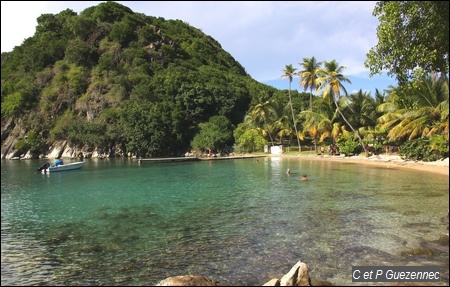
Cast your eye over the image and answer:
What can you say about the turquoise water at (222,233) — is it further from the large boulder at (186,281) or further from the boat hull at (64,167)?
the boat hull at (64,167)

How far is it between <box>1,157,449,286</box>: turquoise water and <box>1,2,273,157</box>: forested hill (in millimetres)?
45964

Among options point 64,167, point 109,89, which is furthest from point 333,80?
point 109,89

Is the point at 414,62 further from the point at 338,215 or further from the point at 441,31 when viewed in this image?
the point at 338,215

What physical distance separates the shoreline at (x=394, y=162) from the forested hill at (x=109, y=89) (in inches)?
1152

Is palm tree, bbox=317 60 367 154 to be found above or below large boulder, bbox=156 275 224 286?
above

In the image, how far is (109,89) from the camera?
7888cm

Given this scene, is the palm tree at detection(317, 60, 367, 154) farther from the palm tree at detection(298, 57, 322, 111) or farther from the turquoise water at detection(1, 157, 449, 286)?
the turquoise water at detection(1, 157, 449, 286)

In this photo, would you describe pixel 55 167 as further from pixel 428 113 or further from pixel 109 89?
pixel 109 89

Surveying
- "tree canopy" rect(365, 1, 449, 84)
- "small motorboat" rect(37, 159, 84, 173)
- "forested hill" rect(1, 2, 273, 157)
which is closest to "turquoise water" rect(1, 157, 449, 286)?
"tree canopy" rect(365, 1, 449, 84)

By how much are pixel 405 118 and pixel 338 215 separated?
24.2 meters

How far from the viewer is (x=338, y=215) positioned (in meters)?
14.8

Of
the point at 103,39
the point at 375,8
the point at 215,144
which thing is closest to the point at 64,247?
the point at 375,8

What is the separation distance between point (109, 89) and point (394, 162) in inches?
2509

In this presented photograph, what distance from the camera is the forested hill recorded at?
68625 millimetres
